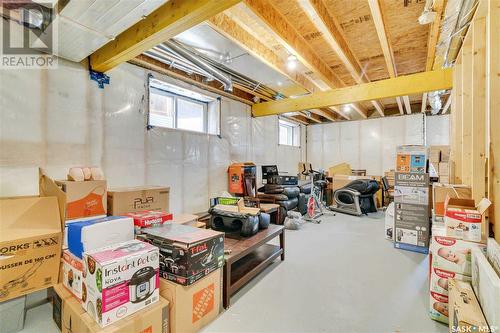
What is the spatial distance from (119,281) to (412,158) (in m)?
4.05

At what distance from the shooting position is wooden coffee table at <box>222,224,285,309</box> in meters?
2.00

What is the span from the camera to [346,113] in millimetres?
7230

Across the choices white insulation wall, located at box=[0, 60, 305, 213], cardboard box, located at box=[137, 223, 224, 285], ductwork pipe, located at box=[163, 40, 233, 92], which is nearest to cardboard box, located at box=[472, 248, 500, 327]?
cardboard box, located at box=[137, 223, 224, 285]

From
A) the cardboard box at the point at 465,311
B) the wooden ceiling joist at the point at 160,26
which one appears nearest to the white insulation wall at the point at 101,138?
the wooden ceiling joist at the point at 160,26

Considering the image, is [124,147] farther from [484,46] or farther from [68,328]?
[484,46]

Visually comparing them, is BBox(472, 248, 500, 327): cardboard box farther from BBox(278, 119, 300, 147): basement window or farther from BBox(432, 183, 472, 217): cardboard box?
BBox(278, 119, 300, 147): basement window

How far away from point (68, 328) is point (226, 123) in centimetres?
386

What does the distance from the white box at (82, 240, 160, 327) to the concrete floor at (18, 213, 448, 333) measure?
0.62 meters

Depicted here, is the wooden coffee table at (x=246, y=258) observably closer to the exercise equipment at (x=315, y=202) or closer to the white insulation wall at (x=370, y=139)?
the exercise equipment at (x=315, y=202)

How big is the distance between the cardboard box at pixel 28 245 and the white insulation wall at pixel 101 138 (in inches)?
24.8

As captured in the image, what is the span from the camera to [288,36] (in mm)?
2744

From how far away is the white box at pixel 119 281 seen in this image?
129cm

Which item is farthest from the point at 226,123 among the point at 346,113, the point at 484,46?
the point at 346,113

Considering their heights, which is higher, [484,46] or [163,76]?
[163,76]
